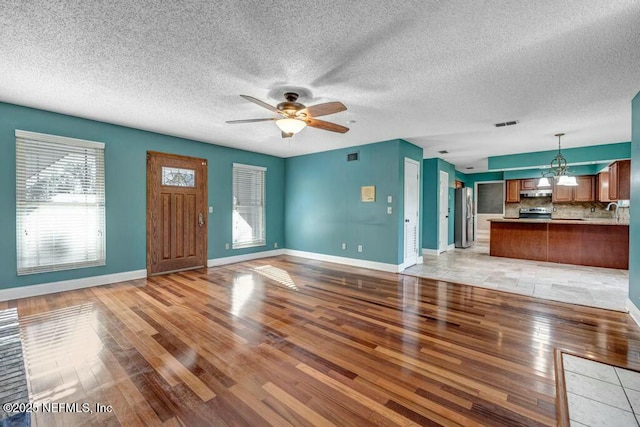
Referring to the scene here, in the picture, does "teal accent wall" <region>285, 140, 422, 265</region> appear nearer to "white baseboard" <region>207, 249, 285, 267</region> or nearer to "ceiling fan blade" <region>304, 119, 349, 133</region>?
"white baseboard" <region>207, 249, 285, 267</region>

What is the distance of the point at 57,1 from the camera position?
182cm

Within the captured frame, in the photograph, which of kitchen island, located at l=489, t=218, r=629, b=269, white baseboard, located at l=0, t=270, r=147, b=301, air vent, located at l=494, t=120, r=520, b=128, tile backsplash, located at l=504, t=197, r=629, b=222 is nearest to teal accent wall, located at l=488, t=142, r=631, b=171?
kitchen island, located at l=489, t=218, r=629, b=269

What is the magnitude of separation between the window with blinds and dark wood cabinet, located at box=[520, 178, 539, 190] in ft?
34.8

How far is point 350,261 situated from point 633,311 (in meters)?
4.07

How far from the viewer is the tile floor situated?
1668 mm

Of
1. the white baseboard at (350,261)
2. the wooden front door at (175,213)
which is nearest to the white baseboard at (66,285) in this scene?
the wooden front door at (175,213)

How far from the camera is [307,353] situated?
2.40 meters

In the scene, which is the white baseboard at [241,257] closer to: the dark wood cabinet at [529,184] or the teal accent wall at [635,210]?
the teal accent wall at [635,210]

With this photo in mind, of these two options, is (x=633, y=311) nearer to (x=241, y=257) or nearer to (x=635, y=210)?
(x=635, y=210)

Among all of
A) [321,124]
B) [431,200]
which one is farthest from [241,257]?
[431,200]

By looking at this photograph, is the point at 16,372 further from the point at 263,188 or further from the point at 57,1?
the point at 263,188

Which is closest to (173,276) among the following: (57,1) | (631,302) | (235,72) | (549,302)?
(235,72)

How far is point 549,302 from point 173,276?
18.9 ft

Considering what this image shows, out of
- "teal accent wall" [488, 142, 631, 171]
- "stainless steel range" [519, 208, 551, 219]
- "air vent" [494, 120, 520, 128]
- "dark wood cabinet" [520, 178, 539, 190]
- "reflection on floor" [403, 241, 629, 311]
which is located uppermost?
"air vent" [494, 120, 520, 128]
